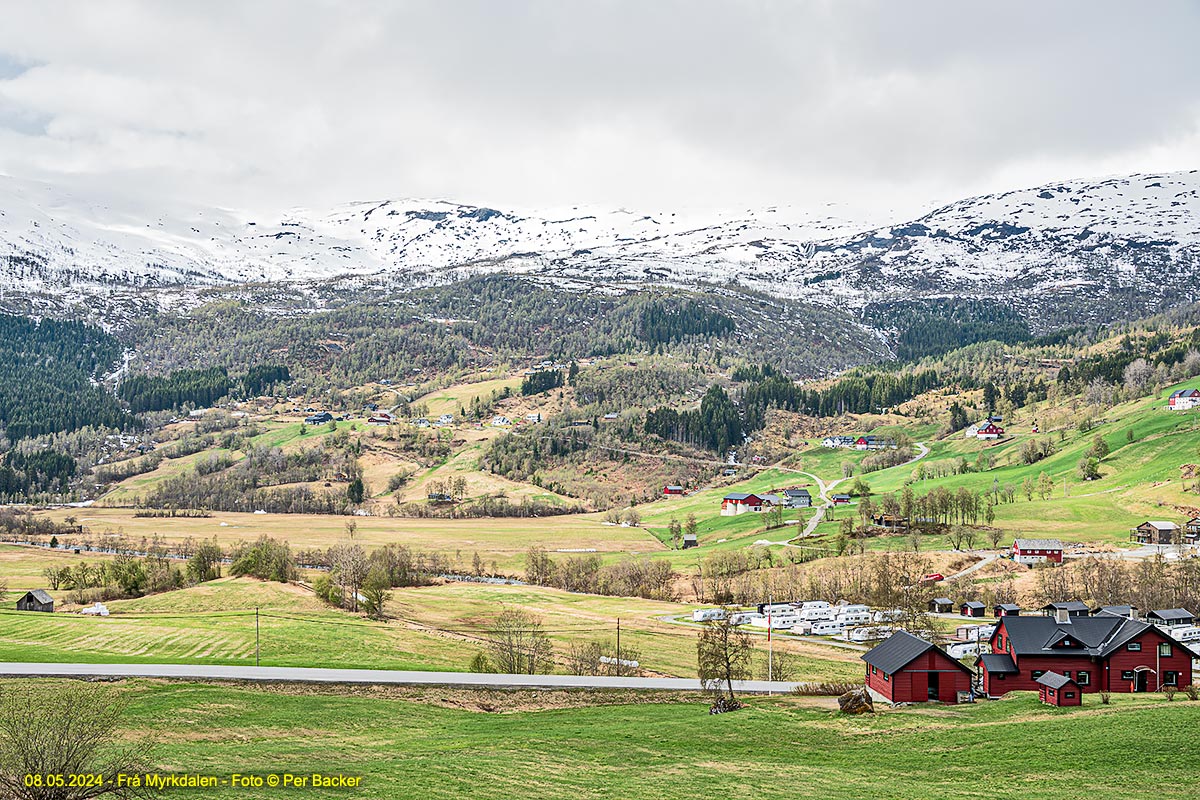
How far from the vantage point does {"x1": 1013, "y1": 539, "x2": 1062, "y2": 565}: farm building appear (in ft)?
426

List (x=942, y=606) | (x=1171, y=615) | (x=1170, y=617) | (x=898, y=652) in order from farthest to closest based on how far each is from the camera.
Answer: (x=942, y=606) < (x=1171, y=615) < (x=1170, y=617) < (x=898, y=652)

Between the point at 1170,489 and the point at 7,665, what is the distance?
161 meters

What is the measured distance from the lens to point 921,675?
59531mm

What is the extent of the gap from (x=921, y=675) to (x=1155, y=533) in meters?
97.1

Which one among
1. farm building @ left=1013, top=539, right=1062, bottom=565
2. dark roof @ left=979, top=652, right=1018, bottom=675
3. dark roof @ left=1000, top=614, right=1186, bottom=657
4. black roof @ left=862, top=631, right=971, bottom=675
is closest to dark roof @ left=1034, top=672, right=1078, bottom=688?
black roof @ left=862, top=631, right=971, bottom=675

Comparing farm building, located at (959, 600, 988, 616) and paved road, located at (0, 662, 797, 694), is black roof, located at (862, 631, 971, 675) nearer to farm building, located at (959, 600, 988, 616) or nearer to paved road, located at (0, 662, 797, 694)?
paved road, located at (0, 662, 797, 694)

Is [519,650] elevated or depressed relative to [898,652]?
depressed

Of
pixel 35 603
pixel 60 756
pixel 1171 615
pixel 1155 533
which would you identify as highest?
pixel 1155 533

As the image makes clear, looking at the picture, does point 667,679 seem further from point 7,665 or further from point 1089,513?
point 1089,513

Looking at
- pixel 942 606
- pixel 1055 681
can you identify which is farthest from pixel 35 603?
pixel 942 606

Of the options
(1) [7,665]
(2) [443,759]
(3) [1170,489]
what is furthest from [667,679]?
(3) [1170,489]

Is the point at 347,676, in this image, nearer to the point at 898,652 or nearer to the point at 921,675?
the point at 898,652

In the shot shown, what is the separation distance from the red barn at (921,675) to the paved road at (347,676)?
7472mm

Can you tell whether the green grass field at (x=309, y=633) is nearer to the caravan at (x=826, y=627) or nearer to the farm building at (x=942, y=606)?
the caravan at (x=826, y=627)
